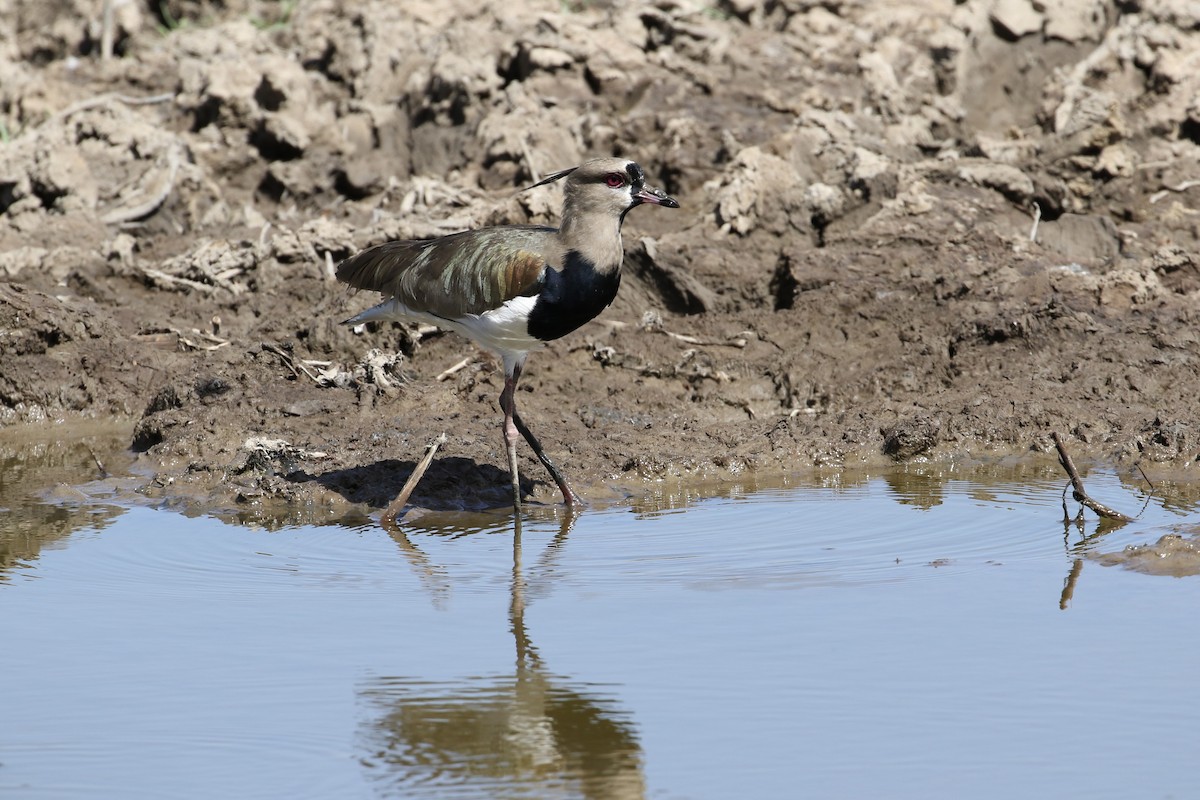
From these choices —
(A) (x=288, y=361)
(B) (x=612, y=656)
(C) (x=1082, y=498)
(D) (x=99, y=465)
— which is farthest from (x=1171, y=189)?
(D) (x=99, y=465)

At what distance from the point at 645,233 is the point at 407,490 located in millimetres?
3787

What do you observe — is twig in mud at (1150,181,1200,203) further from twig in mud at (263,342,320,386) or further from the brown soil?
twig in mud at (263,342,320,386)

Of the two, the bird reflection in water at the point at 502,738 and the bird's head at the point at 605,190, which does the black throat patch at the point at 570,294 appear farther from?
the bird reflection in water at the point at 502,738

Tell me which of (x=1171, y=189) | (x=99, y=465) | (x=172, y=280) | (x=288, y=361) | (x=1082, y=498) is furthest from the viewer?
(x=1171, y=189)

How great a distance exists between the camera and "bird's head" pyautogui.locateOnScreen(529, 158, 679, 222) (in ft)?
24.6

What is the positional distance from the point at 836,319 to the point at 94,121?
6.64 m

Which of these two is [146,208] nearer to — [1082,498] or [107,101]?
[107,101]

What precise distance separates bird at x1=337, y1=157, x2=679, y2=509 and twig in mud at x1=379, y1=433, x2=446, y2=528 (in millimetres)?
458

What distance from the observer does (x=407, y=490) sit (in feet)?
24.3

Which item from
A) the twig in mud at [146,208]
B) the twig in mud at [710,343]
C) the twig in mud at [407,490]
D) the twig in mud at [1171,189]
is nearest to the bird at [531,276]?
the twig in mud at [407,490]

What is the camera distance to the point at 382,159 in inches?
476

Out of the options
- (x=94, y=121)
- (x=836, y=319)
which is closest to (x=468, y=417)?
A: (x=836, y=319)

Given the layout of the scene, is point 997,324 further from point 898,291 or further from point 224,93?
point 224,93

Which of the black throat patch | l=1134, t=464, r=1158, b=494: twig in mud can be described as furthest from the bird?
l=1134, t=464, r=1158, b=494: twig in mud
